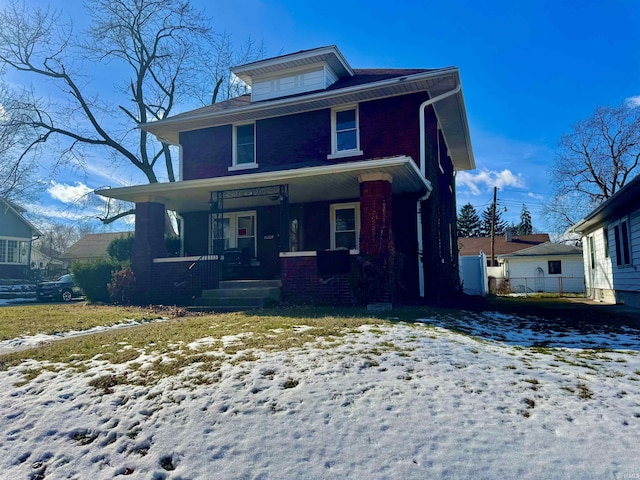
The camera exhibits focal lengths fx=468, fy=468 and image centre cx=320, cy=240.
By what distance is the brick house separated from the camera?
10836 millimetres

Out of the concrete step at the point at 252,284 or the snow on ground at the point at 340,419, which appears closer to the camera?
the snow on ground at the point at 340,419

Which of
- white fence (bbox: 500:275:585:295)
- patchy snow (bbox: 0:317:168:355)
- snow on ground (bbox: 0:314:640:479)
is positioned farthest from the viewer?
white fence (bbox: 500:275:585:295)

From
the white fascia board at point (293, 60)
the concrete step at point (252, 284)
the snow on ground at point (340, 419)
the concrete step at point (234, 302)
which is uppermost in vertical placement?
the white fascia board at point (293, 60)

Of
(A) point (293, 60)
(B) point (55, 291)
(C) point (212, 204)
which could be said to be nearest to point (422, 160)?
(A) point (293, 60)

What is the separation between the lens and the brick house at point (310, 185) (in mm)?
10836

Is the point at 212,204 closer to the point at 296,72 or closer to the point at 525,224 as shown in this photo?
the point at 296,72

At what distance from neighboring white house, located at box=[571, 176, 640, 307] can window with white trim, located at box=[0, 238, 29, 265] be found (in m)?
33.9

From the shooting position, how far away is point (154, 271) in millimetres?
12922

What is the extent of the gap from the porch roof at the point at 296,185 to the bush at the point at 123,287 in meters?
2.13

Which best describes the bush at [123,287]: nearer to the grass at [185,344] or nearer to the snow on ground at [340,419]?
the grass at [185,344]

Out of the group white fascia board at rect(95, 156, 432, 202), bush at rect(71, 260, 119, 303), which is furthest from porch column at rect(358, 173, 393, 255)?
bush at rect(71, 260, 119, 303)

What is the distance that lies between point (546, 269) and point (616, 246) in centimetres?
1808

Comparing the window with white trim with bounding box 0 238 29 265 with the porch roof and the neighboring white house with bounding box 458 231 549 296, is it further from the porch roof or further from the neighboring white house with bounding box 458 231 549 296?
the neighboring white house with bounding box 458 231 549 296

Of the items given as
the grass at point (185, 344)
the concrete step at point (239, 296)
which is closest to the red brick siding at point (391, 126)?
the concrete step at point (239, 296)
